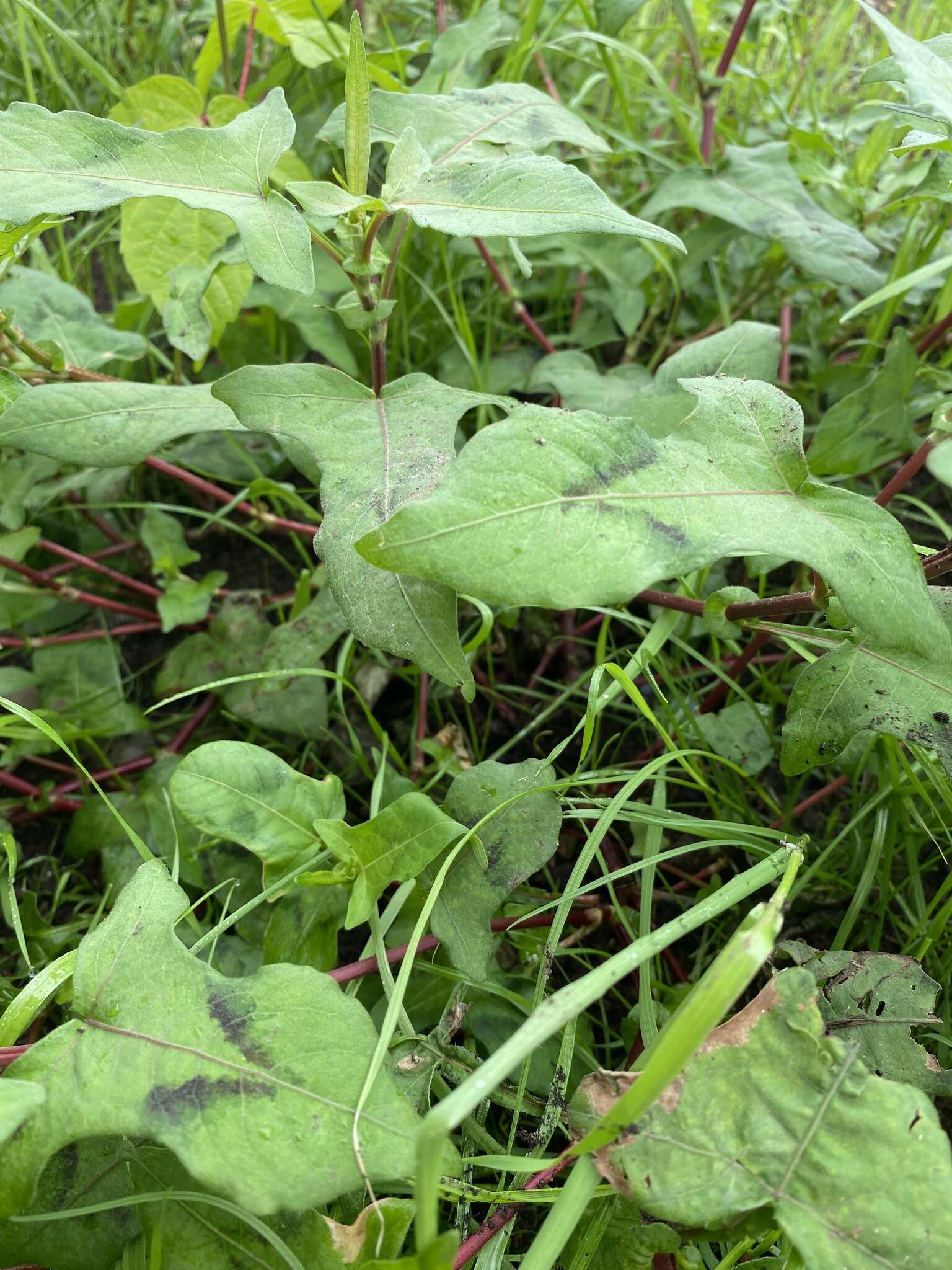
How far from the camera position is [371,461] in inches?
41.8

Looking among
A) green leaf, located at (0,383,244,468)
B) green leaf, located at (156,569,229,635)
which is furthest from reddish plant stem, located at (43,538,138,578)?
green leaf, located at (0,383,244,468)

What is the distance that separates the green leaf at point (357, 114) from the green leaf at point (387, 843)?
74 centimetres

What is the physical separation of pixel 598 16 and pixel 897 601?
1.41 meters

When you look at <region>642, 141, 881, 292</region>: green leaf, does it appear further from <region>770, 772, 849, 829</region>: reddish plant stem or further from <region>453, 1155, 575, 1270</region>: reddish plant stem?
<region>453, 1155, 575, 1270</region>: reddish plant stem

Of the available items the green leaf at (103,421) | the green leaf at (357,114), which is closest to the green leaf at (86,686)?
the green leaf at (103,421)

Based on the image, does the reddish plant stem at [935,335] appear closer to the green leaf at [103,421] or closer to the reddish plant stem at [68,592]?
the green leaf at [103,421]

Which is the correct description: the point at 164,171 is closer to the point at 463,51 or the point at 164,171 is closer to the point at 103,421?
the point at 103,421

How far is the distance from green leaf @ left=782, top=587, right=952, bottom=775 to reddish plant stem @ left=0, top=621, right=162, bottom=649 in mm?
1202

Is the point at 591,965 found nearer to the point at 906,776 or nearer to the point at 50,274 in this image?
the point at 906,776

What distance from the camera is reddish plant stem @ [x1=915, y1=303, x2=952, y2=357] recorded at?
1.55 m

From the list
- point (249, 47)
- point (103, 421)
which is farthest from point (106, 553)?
point (249, 47)

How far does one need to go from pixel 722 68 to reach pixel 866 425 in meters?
0.86

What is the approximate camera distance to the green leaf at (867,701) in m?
0.98

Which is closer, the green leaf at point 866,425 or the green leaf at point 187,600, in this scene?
the green leaf at point 866,425
